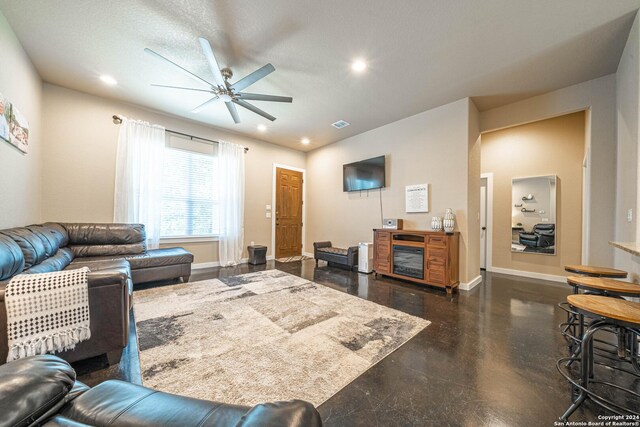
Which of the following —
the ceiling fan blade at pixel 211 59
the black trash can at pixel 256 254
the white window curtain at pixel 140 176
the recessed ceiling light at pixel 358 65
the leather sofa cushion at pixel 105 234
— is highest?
the recessed ceiling light at pixel 358 65

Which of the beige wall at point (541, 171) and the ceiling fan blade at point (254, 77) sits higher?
the ceiling fan blade at point (254, 77)

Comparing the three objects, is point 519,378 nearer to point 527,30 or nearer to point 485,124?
point 527,30

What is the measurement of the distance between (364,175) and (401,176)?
85 cm

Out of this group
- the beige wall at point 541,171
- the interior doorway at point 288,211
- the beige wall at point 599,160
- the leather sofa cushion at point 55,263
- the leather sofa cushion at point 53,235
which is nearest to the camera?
the leather sofa cushion at point 55,263

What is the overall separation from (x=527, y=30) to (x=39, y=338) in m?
4.80

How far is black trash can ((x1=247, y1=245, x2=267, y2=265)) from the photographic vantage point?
5156 mm

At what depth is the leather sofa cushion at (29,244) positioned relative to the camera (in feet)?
6.84

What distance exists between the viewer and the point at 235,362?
1745 mm

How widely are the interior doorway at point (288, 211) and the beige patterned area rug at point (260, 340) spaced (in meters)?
2.83

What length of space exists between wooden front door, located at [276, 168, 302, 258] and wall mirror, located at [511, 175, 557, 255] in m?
4.93

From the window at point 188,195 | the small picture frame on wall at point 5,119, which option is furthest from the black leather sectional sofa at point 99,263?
the small picture frame on wall at point 5,119

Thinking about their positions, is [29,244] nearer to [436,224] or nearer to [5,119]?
[5,119]

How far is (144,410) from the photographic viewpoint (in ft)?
2.22

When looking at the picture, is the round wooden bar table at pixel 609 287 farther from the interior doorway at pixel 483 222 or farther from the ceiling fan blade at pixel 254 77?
the interior doorway at pixel 483 222
